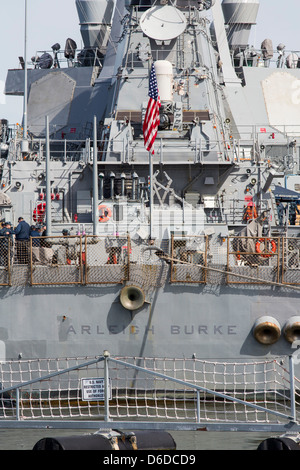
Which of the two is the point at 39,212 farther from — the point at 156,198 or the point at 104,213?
the point at 156,198

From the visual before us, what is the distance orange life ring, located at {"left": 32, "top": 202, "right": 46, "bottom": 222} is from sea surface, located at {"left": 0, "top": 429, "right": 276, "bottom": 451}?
294 inches

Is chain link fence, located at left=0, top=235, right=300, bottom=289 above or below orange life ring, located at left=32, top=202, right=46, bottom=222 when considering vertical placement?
below

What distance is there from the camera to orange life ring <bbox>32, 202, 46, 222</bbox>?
22.1 metres

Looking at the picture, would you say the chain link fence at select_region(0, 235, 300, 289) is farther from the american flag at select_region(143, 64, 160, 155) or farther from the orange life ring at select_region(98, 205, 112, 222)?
the orange life ring at select_region(98, 205, 112, 222)

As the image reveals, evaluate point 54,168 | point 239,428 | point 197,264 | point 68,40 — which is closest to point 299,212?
point 54,168

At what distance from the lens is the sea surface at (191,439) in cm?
1452

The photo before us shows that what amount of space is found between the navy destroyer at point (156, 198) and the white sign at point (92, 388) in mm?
4223

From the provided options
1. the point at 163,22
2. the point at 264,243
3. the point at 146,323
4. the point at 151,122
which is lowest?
the point at 146,323

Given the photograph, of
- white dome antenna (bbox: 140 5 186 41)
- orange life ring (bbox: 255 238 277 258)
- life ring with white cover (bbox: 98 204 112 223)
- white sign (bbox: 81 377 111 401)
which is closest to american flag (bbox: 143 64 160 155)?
life ring with white cover (bbox: 98 204 112 223)

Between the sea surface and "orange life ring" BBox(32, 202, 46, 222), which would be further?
"orange life ring" BBox(32, 202, 46, 222)

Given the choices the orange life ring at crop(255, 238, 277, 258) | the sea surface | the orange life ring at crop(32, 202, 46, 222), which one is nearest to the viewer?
the sea surface

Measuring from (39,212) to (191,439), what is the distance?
29.5 ft

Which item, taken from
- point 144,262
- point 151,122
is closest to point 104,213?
point 151,122

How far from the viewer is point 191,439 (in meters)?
15.0
